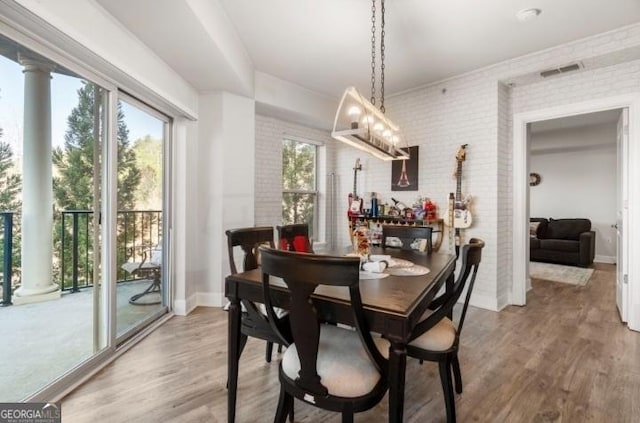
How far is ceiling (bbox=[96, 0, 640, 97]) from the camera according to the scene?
230 centimetres

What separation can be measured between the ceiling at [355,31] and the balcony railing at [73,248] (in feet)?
4.62

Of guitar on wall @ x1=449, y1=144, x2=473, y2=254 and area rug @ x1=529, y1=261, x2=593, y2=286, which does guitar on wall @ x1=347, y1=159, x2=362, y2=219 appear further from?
area rug @ x1=529, y1=261, x2=593, y2=286

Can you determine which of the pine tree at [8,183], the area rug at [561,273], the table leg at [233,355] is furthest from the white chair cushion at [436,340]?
the area rug at [561,273]

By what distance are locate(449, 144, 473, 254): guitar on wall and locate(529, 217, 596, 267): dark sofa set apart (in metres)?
3.43

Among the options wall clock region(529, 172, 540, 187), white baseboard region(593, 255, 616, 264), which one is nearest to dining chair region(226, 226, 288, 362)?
wall clock region(529, 172, 540, 187)

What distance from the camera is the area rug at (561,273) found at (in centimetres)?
479

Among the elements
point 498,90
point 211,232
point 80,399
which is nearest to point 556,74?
point 498,90

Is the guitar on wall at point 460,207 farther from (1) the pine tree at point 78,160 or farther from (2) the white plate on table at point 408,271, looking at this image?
(1) the pine tree at point 78,160

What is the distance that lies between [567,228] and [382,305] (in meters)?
6.58

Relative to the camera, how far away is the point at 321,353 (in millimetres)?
1378

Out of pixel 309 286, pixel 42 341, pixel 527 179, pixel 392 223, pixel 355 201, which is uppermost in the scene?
pixel 527 179

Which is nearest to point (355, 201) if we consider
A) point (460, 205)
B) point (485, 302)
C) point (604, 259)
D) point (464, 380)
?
point (460, 205)

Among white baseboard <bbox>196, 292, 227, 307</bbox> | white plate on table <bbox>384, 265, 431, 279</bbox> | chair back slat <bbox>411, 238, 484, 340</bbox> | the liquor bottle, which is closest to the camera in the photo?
chair back slat <bbox>411, 238, 484, 340</bbox>

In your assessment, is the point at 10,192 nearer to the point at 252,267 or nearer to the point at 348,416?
the point at 252,267
